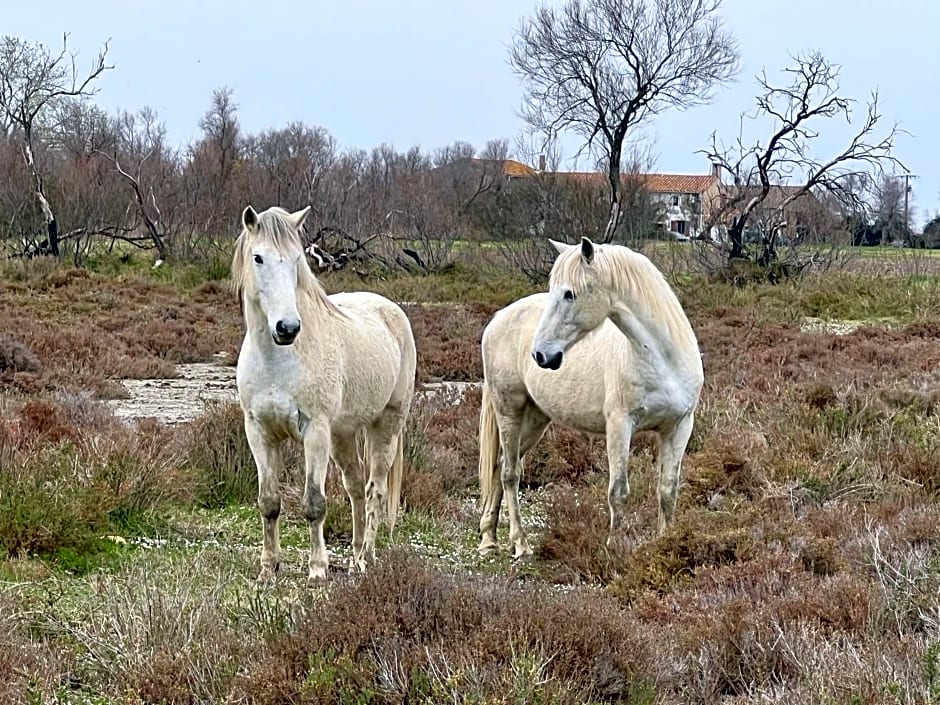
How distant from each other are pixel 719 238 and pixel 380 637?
22.5 metres

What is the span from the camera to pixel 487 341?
23.0 feet

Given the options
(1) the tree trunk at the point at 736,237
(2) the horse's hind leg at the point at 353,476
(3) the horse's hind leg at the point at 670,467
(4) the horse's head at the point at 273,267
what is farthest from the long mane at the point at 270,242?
(1) the tree trunk at the point at 736,237

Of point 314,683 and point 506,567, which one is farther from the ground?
point 314,683

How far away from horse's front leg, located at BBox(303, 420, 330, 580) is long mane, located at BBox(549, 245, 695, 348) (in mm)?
1449

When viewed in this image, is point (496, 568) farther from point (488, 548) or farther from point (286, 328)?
point (286, 328)

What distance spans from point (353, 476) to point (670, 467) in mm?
1835

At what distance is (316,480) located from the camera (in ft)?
17.3

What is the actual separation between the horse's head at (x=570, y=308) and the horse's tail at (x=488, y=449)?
1508mm

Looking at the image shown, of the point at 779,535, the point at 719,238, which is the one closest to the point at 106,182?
the point at 719,238

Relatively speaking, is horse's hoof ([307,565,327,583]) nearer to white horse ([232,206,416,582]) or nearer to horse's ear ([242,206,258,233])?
white horse ([232,206,416,582])

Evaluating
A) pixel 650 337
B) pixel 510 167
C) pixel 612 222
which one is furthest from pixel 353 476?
pixel 510 167

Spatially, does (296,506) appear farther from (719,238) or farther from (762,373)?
(719,238)

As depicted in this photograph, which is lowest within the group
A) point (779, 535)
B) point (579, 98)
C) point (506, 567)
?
point (506, 567)

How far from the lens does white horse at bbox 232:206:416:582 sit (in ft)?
16.7
